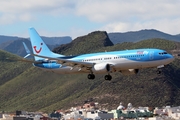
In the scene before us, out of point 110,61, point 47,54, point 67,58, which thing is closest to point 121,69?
point 110,61

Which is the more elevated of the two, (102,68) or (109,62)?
(109,62)

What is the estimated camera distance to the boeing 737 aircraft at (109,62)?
11331 centimetres

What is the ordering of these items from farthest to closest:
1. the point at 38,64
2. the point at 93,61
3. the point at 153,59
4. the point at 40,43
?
1. the point at 40,43
2. the point at 38,64
3. the point at 93,61
4. the point at 153,59

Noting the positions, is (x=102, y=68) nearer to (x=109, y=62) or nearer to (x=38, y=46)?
(x=109, y=62)

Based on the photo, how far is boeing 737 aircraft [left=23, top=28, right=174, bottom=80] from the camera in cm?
11331

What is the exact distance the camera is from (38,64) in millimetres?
131500

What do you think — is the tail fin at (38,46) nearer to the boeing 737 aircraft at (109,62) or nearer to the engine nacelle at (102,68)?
the boeing 737 aircraft at (109,62)

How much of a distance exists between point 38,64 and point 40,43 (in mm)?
9740

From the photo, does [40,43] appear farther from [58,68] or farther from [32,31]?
[58,68]

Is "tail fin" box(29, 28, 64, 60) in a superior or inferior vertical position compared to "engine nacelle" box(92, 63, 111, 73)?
superior

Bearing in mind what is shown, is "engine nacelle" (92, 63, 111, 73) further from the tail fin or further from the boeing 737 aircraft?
the tail fin

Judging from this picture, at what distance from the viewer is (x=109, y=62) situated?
4628 inches

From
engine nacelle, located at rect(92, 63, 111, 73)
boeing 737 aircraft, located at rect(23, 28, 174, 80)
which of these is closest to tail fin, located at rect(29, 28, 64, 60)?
boeing 737 aircraft, located at rect(23, 28, 174, 80)

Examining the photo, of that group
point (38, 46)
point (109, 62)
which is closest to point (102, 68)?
point (109, 62)
